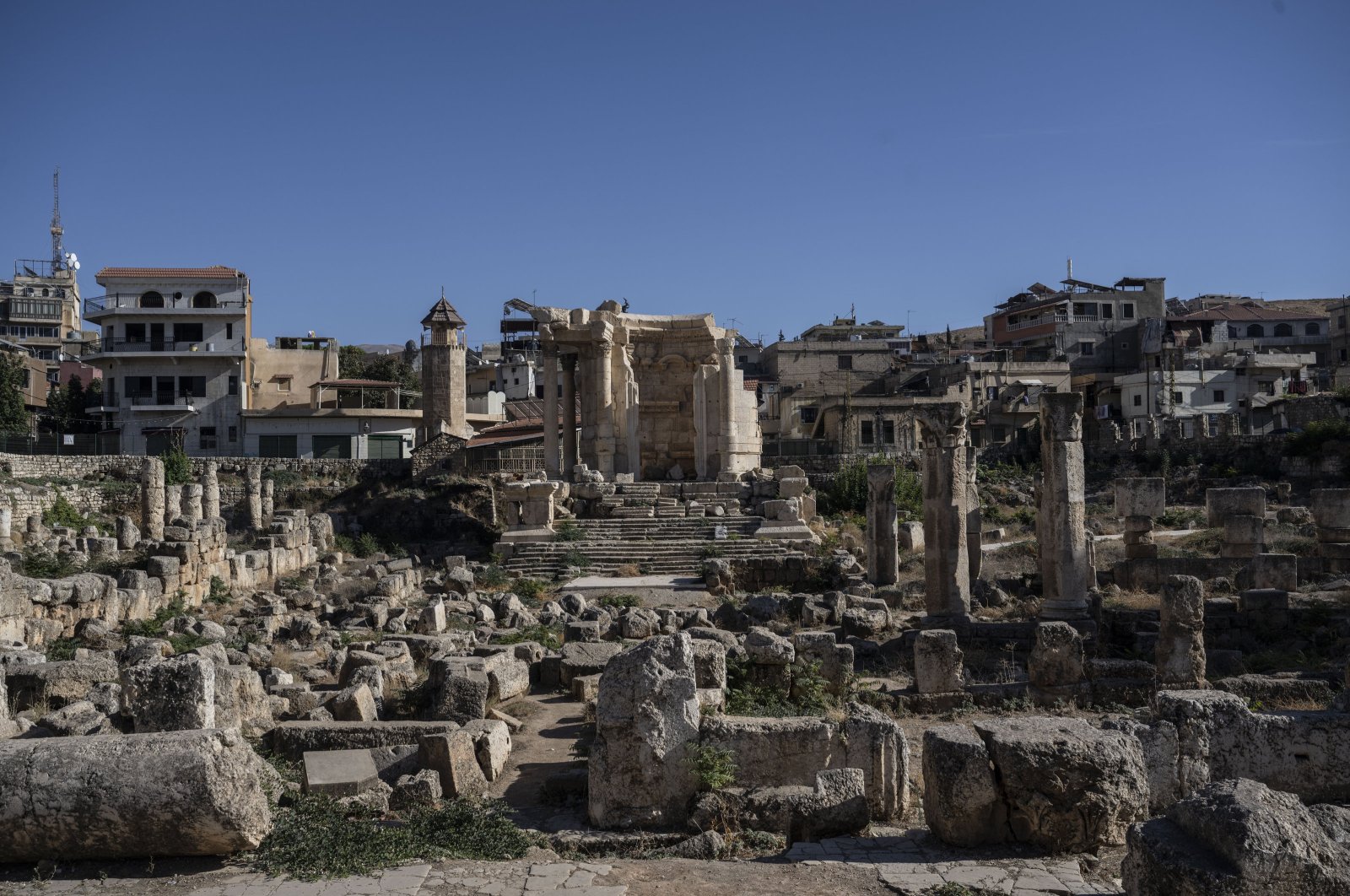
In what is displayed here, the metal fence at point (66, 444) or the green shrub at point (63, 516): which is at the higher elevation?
the metal fence at point (66, 444)

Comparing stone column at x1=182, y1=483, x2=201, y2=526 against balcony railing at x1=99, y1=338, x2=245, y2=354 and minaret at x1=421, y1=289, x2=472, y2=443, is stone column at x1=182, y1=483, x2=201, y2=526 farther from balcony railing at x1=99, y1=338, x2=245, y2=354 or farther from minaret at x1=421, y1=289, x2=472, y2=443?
balcony railing at x1=99, y1=338, x2=245, y2=354

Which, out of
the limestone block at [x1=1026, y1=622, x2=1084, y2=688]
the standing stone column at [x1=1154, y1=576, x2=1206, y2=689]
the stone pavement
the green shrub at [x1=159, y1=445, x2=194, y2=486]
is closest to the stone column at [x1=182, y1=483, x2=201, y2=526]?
the green shrub at [x1=159, y1=445, x2=194, y2=486]

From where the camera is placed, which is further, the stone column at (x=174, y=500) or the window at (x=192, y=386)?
the window at (x=192, y=386)

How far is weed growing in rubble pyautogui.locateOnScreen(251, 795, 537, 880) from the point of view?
747cm

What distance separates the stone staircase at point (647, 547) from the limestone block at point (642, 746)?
1814cm

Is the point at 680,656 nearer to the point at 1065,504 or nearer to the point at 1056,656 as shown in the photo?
the point at 1056,656

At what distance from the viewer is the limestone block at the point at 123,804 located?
7.35 m

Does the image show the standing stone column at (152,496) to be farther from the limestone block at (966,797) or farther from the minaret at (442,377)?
the limestone block at (966,797)

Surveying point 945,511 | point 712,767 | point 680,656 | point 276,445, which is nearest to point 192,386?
point 276,445

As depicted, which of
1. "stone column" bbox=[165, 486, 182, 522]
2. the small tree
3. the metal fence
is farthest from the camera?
the small tree

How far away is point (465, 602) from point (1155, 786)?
1563 cm

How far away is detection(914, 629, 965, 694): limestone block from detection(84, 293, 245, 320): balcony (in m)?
45.8

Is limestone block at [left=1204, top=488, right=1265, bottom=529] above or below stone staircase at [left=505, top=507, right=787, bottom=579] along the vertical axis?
above

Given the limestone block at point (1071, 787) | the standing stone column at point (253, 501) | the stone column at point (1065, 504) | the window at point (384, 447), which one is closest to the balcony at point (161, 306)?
the window at point (384, 447)
